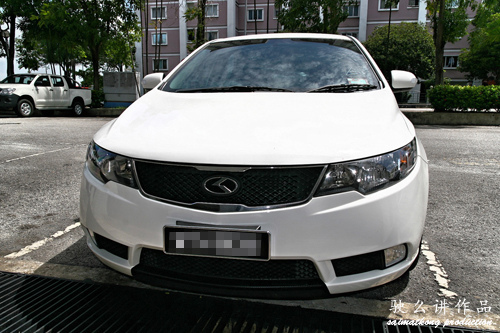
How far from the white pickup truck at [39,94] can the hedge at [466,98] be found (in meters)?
14.7

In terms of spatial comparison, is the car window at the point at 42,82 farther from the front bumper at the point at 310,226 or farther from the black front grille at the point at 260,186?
the black front grille at the point at 260,186

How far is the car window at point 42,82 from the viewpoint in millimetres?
16344

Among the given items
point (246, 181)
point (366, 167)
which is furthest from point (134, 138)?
point (366, 167)

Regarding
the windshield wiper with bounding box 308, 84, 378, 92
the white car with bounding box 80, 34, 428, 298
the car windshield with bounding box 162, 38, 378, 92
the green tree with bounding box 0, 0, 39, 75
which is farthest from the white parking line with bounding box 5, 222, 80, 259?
the green tree with bounding box 0, 0, 39, 75

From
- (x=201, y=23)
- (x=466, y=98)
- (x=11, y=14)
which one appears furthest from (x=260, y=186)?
(x=11, y=14)

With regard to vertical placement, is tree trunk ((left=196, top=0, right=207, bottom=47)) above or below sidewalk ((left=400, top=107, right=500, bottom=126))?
above

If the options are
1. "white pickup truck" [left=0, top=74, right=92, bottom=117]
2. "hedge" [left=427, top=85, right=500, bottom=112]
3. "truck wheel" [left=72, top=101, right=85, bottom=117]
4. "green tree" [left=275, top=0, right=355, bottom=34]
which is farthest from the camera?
"truck wheel" [left=72, top=101, right=85, bottom=117]

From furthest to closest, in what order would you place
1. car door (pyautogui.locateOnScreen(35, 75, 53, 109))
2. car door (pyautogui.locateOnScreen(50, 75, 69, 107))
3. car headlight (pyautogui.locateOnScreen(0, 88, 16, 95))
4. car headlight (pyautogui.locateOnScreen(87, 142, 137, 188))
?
1. car door (pyautogui.locateOnScreen(50, 75, 69, 107))
2. car door (pyautogui.locateOnScreen(35, 75, 53, 109))
3. car headlight (pyautogui.locateOnScreen(0, 88, 16, 95))
4. car headlight (pyautogui.locateOnScreen(87, 142, 137, 188))

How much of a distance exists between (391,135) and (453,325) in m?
0.97

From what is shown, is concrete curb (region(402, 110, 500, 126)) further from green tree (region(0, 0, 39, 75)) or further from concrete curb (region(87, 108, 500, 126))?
green tree (region(0, 0, 39, 75))

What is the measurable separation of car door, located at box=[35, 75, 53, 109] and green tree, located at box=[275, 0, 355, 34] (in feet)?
35.0

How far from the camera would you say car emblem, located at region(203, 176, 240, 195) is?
5.38 ft

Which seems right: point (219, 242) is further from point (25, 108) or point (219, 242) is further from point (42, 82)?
point (42, 82)

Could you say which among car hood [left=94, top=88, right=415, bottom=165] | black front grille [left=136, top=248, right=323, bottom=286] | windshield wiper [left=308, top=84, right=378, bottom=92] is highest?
windshield wiper [left=308, top=84, right=378, bottom=92]
